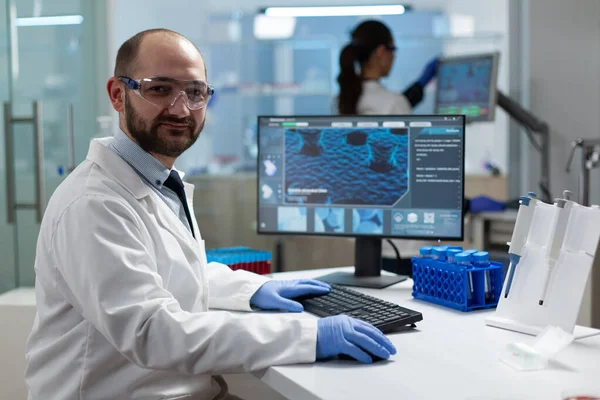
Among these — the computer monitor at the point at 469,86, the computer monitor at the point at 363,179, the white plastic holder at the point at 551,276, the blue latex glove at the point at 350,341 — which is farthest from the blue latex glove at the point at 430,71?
the blue latex glove at the point at 350,341

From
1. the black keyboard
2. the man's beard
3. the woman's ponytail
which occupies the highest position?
the woman's ponytail

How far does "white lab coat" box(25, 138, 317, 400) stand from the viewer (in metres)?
1.14

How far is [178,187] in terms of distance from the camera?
1.52 meters

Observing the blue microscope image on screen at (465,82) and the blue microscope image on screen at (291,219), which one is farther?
the blue microscope image on screen at (465,82)

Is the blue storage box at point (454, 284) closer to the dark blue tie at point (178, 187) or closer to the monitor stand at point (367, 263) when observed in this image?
the monitor stand at point (367, 263)

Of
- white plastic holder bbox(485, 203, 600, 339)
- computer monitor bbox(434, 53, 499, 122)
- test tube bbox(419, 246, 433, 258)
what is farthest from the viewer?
computer monitor bbox(434, 53, 499, 122)

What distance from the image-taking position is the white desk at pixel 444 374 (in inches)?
39.7

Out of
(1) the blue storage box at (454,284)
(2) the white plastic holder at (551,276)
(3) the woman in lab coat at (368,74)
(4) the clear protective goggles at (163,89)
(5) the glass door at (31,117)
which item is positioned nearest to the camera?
Result: (2) the white plastic holder at (551,276)

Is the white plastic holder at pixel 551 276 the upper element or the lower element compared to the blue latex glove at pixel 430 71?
lower

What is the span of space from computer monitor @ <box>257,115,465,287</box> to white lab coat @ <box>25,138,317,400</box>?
461mm

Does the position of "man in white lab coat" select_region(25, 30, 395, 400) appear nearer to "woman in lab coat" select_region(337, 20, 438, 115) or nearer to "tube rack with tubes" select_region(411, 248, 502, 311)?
"tube rack with tubes" select_region(411, 248, 502, 311)

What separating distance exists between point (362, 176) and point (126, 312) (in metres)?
0.86

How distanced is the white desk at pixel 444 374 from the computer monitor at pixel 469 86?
8.46ft

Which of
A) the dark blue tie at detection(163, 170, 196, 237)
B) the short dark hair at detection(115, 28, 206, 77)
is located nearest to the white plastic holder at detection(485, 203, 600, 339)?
the dark blue tie at detection(163, 170, 196, 237)
